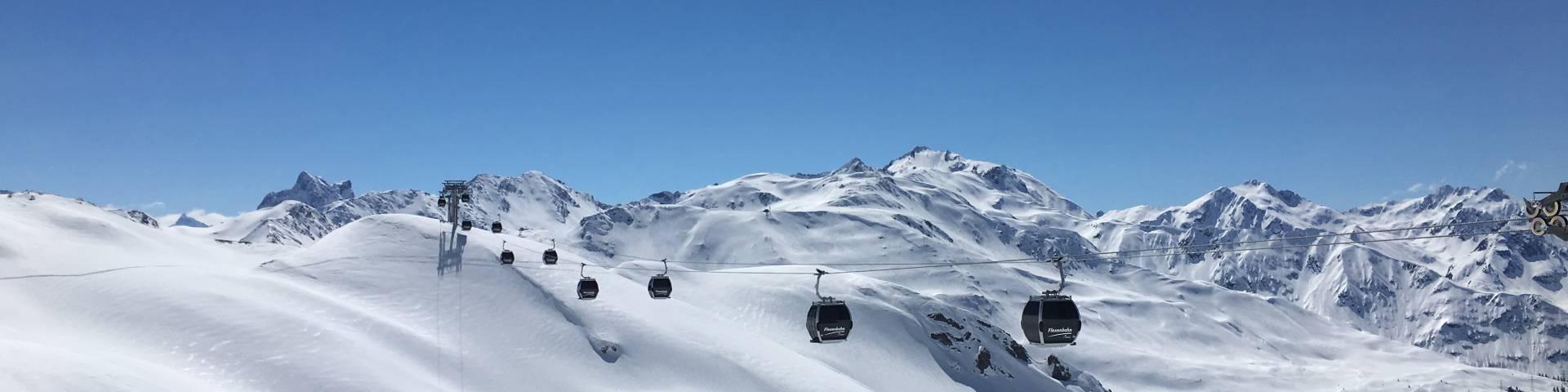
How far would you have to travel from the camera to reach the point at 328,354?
7900 centimetres

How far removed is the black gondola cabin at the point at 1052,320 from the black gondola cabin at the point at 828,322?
30.1 feet

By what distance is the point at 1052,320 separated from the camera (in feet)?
130

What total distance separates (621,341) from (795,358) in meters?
22.7

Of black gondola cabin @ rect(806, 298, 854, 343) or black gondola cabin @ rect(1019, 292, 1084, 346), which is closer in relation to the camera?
black gondola cabin @ rect(1019, 292, 1084, 346)

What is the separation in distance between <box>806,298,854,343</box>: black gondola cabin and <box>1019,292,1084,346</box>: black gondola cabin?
9.17 m

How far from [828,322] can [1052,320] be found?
1077 centimetres

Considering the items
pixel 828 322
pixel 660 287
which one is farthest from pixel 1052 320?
pixel 660 287

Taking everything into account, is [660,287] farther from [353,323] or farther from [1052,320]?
[1052,320]

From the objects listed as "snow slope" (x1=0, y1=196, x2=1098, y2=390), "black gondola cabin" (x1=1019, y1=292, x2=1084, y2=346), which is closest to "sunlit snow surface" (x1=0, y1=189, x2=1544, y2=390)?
"snow slope" (x1=0, y1=196, x2=1098, y2=390)

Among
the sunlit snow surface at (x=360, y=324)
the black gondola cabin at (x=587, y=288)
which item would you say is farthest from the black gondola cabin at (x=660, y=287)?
the sunlit snow surface at (x=360, y=324)

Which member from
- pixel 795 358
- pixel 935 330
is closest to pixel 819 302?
pixel 795 358

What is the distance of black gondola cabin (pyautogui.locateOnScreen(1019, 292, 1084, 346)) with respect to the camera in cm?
3953

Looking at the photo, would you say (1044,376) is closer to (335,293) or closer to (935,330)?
(935,330)

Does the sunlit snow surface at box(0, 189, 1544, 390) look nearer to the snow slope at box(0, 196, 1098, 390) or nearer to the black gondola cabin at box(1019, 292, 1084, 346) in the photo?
the snow slope at box(0, 196, 1098, 390)
